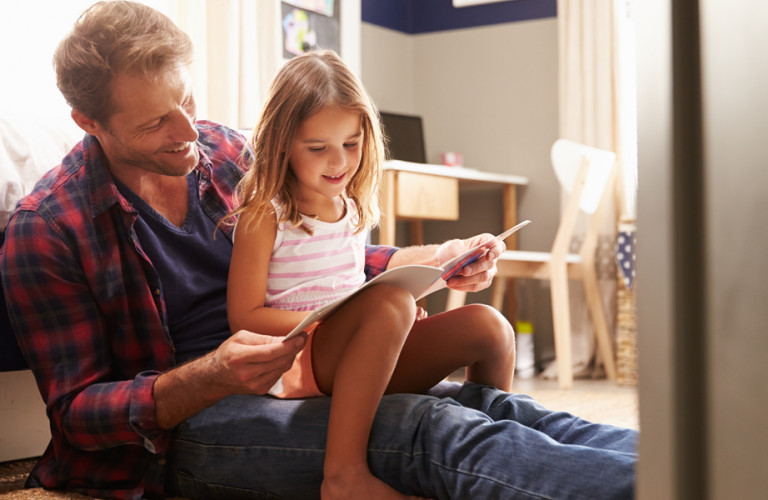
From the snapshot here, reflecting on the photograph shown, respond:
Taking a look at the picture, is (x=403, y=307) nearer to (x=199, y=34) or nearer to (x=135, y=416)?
(x=135, y=416)

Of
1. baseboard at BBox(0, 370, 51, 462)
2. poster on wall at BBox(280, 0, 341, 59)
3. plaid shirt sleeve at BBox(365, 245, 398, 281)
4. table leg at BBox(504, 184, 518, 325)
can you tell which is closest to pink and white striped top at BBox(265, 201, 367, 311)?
plaid shirt sleeve at BBox(365, 245, 398, 281)

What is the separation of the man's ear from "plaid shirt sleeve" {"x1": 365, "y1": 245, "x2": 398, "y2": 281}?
47 centimetres

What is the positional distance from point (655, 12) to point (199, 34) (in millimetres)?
2441

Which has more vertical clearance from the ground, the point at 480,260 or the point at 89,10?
the point at 89,10

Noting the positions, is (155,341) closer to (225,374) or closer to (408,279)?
(225,374)

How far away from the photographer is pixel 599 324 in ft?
10.2

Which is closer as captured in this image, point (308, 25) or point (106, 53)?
point (106, 53)

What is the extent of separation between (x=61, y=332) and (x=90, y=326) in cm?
4

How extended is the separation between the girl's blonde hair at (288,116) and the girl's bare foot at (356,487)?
373mm

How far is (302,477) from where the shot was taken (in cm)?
101

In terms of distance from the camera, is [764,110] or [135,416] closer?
[764,110]

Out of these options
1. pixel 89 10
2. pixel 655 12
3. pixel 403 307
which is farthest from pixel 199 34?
pixel 655 12

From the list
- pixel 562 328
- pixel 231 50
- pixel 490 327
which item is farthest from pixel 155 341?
pixel 562 328

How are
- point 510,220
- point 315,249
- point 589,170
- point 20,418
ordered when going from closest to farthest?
point 315,249, point 20,418, point 589,170, point 510,220
